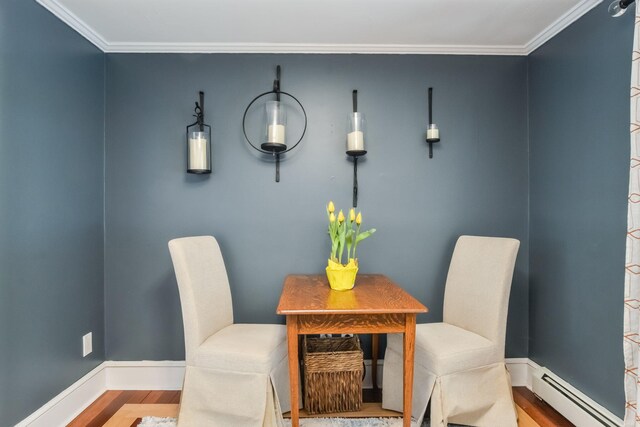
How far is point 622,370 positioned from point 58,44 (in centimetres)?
336

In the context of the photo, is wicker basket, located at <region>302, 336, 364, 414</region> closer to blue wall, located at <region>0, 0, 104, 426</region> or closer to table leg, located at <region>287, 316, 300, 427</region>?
table leg, located at <region>287, 316, 300, 427</region>

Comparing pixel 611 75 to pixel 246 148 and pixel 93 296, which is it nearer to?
pixel 246 148

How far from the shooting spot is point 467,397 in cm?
182

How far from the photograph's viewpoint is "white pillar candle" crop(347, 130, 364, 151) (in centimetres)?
229

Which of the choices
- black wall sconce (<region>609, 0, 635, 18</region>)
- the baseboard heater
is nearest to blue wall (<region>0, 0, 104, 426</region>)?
black wall sconce (<region>609, 0, 635, 18</region>)

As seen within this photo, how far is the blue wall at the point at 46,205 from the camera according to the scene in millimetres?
1685

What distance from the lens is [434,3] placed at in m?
1.96

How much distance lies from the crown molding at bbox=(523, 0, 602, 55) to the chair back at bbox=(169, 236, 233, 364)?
7.88ft

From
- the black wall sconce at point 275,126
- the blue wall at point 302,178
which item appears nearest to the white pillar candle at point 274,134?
the black wall sconce at point 275,126

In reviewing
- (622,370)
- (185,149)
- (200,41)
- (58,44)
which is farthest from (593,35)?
(58,44)

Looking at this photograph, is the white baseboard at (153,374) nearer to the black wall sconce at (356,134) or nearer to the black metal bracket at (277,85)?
the black wall sconce at (356,134)

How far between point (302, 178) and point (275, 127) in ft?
1.29

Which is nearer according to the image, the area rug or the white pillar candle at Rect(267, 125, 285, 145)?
the area rug

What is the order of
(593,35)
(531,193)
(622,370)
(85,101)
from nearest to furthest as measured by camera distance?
1. (622,370)
2. (593,35)
3. (85,101)
4. (531,193)
